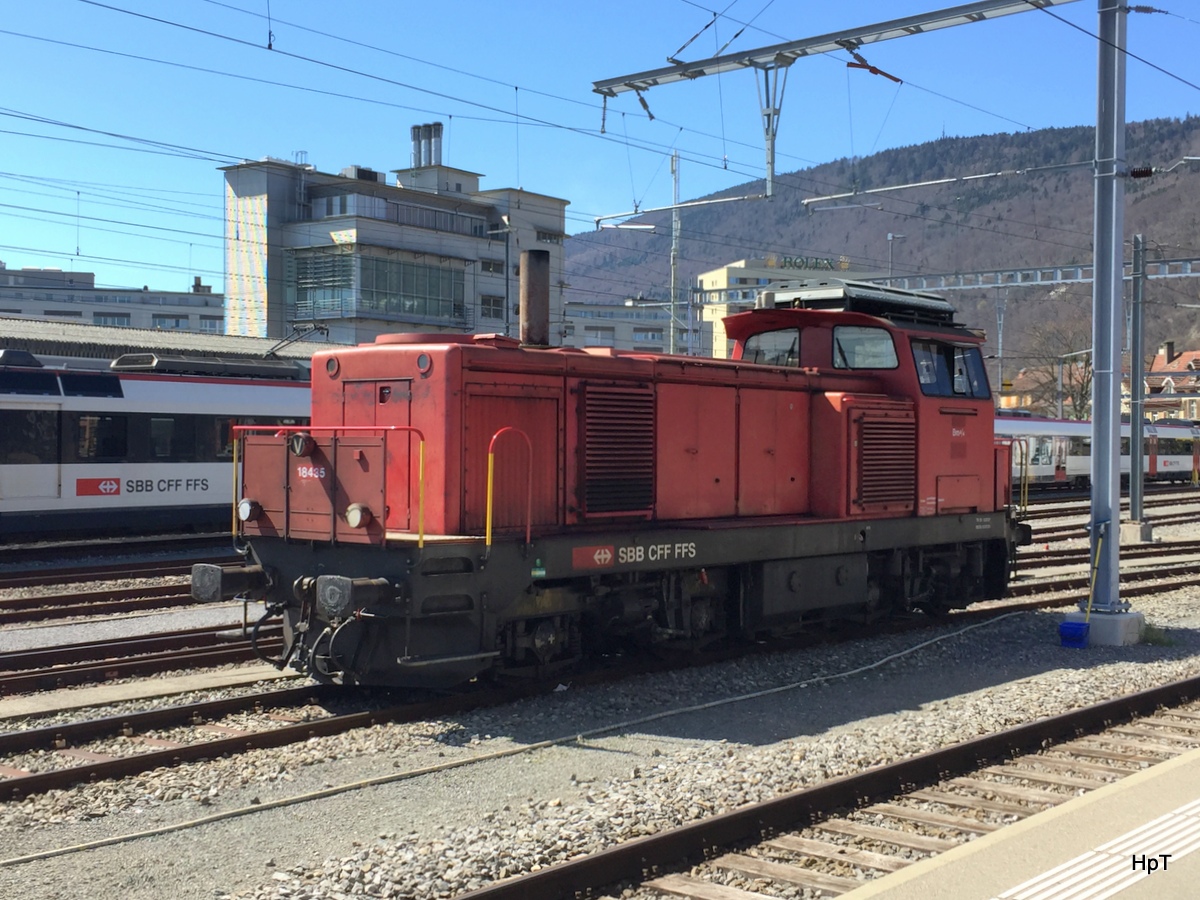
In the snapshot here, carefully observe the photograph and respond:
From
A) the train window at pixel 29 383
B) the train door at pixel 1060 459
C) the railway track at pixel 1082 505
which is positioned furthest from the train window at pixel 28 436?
the train door at pixel 1060 459

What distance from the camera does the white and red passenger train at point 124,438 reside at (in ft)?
58.4

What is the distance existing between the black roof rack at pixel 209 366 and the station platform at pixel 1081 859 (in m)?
17.9

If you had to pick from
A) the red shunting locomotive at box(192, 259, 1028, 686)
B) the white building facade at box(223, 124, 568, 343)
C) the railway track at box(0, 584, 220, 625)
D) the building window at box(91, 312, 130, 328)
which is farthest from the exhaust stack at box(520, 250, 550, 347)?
the building window at box(91, 312, 130, 328)

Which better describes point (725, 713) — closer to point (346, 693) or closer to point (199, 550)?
point (346, 693)

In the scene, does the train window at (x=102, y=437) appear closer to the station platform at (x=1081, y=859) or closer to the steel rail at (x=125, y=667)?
the steel rail at (x=125, y=667)

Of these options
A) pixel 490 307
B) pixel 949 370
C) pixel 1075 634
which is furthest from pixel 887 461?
pixel 490 307

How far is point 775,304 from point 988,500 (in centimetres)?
342

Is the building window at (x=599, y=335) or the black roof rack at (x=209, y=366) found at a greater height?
the building window at (x=599, y=335)

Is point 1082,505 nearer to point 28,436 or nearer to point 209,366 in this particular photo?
point 209,366

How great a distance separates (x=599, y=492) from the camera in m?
9.27

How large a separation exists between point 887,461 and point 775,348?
1.69m

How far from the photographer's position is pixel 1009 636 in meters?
11.9

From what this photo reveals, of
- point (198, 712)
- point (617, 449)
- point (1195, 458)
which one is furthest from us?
point (1195, 458)

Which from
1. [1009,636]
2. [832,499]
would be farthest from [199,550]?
[1009,636]
